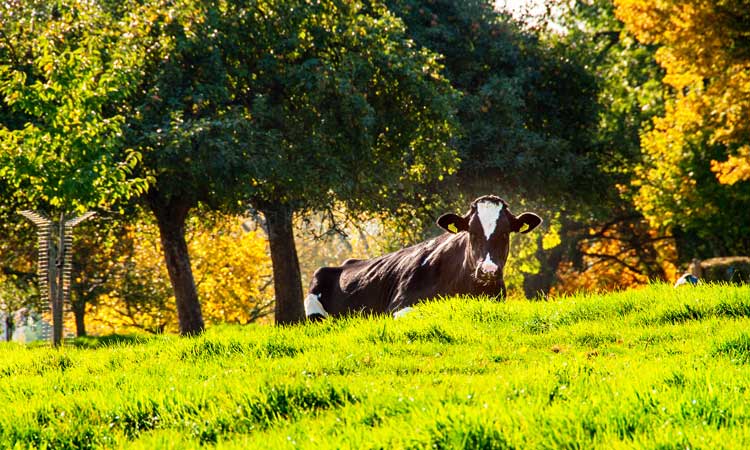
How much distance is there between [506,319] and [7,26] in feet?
57.1

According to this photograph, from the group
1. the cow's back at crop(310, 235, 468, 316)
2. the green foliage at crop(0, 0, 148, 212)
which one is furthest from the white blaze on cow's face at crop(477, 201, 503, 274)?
the green foliage at crop(0, 0, 148, 212)

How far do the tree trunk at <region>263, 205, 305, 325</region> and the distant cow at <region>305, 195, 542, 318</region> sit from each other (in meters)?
8.10

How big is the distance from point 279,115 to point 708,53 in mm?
11048

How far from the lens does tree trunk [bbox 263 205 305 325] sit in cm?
2612

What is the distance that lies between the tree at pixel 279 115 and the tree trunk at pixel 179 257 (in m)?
0.03

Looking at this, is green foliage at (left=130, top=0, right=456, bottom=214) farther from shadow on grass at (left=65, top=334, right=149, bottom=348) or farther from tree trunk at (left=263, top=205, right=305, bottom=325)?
shadow on grass at (left=65, top=334, right=149, bottom=348)

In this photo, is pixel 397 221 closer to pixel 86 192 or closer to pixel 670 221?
pixel 670 221

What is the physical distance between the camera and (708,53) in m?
23.5

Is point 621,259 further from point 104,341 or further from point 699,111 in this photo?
point 104,341

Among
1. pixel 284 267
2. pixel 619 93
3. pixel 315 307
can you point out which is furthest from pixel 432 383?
pixel 619 93

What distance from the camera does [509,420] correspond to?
20.9ft

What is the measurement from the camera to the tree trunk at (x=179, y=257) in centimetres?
2456

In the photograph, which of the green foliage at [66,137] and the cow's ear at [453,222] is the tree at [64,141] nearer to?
the green foliage at [66,137]

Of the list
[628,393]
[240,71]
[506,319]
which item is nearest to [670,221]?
[240,71]
